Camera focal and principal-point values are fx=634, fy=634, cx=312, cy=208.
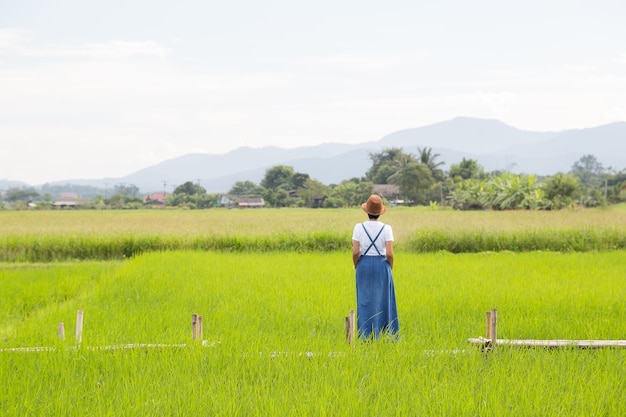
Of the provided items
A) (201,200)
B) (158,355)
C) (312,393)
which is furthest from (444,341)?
(201,200)

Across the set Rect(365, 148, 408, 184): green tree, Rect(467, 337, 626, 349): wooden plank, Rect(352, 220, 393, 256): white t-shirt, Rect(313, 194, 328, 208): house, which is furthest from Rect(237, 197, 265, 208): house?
Rect(467, 337, 626, 349): wooden plank

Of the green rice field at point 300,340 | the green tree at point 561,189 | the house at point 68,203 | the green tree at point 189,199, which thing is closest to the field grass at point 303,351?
the green rice field at point 300,340

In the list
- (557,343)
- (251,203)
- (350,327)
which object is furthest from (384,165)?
(350,327)

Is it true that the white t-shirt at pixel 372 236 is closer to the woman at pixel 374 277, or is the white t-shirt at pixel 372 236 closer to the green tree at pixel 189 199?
the woman at pixel 374 277

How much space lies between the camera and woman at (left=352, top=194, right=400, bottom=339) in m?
5.70

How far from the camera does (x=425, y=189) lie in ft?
171

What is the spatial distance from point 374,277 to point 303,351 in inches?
44.0

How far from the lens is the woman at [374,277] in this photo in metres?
5.70

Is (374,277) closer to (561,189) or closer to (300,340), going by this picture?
(300,340)

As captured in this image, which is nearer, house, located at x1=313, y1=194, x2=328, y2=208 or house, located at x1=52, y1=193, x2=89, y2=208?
house, located at x1=313, y1=194, x2=328, y2=208

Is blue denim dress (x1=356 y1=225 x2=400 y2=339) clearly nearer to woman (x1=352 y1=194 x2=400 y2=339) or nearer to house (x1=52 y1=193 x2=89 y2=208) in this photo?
woman (x1=352 y1=194 x2=400 y2=339)

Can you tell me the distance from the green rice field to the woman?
349 mm

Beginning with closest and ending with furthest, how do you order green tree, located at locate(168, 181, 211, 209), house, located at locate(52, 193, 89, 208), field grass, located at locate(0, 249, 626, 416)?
field grass, located at locate(0, 249, 626, 416)
green tree, located at locate(168, 181, 211, 209)
house, located at locate(52, 193, 89, 208)

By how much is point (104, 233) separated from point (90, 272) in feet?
13.1
